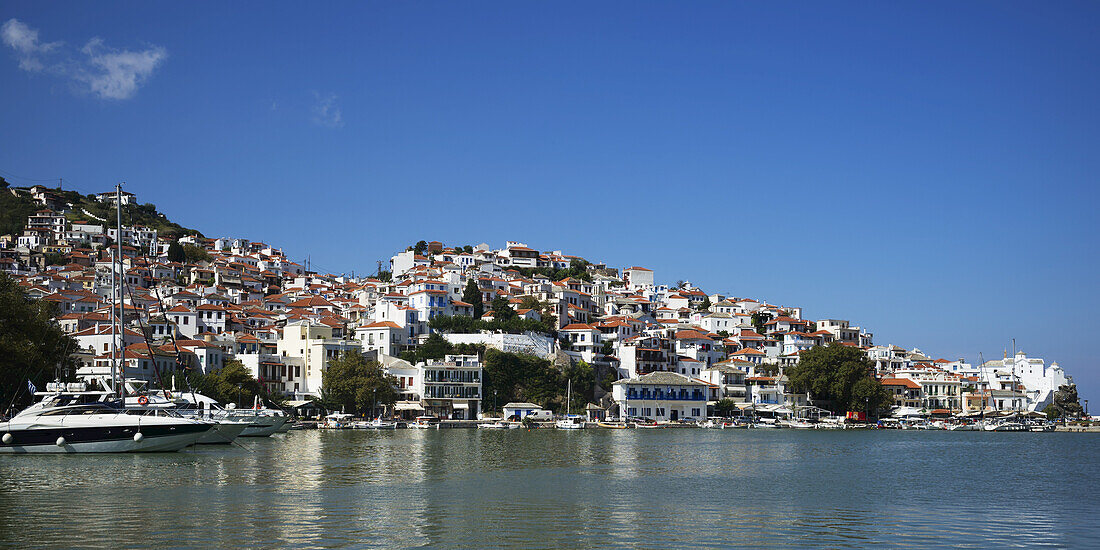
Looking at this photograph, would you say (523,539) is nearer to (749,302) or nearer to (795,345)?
(795,345)

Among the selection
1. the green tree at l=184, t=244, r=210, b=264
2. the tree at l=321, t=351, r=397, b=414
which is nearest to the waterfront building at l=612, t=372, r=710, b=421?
the tree at l=321, t=351, r=397, b=414

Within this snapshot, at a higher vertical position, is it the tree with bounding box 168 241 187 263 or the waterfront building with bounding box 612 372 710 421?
the tree with bounding box 168 241 187 263

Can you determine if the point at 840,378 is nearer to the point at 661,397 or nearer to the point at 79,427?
the point at 661,397

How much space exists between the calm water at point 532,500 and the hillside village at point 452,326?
33.7 m

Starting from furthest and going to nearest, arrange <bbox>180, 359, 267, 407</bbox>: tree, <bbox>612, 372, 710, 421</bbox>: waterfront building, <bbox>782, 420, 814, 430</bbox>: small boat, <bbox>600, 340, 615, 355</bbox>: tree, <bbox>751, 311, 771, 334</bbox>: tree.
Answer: <bbox>751, 311, 771, 334</bbox>: tree, <bbox>600, 340, 615, 355</bbox>: tree, <bbox>612, 372, 710, 421</bbox>: waterfront building, <bbox>782, 420, 814, 430</bbox>: small boat, <bbox>180, 359, 267, 407</bbox>: tree

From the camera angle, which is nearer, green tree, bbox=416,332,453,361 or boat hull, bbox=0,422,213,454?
boat hull, bbox=0,422,213,454

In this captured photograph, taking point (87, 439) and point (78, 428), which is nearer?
point (78, 428)

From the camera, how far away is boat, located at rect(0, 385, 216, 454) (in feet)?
126

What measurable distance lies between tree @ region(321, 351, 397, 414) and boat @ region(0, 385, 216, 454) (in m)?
36.8

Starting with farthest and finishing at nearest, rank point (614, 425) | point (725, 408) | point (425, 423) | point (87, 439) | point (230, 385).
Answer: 1. point (725, 408)
2. point (614, 425)
3. point (425, 423)
4. point (230, 385)
5. point (87, 439)

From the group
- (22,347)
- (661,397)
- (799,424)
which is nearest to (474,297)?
(661,397)

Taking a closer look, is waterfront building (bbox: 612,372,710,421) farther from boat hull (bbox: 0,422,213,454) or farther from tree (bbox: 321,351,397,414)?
boat hull (bbox: 0,422,213,454)

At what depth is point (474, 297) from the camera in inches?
4144

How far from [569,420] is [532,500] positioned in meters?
54.9
